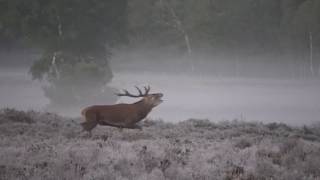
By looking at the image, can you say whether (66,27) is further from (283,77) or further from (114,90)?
(283,77)

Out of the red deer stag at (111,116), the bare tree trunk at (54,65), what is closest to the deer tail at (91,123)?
the red deer stag at (111,116)

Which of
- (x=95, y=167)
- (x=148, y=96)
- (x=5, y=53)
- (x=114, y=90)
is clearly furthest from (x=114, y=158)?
(x=5, y=53)

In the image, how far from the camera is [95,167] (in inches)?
240

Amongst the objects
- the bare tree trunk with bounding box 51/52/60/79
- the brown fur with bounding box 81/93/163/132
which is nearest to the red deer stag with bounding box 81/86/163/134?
the brown fur with bounding box 81/93/163/132

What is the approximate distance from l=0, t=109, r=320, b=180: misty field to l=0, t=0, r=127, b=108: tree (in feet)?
14.3

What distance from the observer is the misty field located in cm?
580

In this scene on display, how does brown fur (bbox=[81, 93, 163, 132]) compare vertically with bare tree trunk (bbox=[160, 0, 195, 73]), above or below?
below

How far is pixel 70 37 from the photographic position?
1494 cm

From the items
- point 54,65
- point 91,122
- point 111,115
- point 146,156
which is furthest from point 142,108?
point 54,65

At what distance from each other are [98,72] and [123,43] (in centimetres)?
116

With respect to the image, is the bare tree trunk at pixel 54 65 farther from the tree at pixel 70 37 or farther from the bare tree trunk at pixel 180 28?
the bare tree trunk at pixel 180 28

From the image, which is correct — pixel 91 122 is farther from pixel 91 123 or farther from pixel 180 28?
pixel 180 28

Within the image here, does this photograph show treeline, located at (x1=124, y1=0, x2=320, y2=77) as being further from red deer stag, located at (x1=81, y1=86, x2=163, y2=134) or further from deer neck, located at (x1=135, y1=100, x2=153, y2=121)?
red deer stag, located at (x1=81, y1=86, x2=163, y2=134)

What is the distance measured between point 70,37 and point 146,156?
28.7 ft
